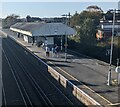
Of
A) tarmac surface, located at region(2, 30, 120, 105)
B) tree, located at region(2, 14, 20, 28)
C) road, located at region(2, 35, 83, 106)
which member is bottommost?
road, located at region(2, 35, 83, 106)

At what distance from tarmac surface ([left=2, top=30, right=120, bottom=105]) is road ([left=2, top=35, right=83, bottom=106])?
4.58ft

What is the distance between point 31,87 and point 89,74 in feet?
18.4

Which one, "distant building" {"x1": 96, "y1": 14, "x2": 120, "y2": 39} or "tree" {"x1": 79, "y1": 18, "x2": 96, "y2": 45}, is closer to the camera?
"tree" {"x1": 79, "y1": 18, "x2": 96, "y2": 45}

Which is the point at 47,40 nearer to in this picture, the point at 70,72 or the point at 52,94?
the point at 70,72

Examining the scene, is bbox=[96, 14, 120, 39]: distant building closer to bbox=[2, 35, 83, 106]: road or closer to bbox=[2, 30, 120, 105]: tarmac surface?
bbox=[2, 30, 120, 105]: tarmac surface

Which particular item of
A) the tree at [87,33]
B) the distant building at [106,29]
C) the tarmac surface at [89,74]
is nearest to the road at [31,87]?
the tarmac surface at [89,74]

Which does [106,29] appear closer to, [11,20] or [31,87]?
[31,87]

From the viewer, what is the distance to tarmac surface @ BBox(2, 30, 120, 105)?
2044cm

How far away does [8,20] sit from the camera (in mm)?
148500

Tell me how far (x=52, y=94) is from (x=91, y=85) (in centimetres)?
308

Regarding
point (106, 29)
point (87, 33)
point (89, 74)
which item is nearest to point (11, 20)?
point (106, 29)

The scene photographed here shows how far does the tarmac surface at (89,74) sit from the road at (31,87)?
4.58 feet

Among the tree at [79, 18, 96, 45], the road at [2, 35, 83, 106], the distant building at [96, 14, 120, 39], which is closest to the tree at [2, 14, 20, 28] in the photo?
the distant building at [96, 14, 120, 39]

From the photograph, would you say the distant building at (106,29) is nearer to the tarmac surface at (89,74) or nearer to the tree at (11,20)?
the tarmac surface at (89,74)
